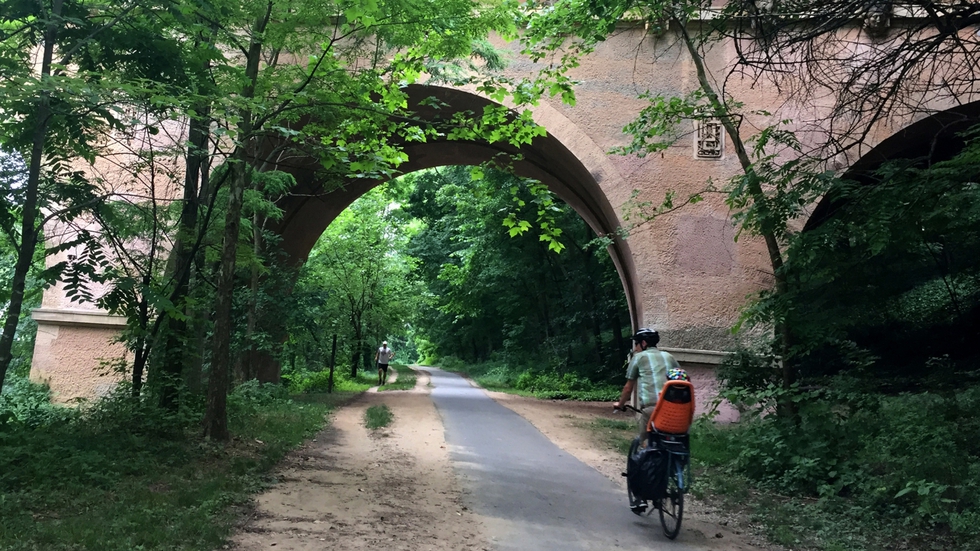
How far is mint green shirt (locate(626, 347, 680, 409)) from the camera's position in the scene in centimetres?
624

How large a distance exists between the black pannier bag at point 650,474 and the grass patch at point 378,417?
6.73 meters

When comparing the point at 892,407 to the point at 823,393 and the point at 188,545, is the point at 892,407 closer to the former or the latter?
the point at 823,393

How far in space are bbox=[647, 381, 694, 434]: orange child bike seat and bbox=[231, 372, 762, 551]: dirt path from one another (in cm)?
92

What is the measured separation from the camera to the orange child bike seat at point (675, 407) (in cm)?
591

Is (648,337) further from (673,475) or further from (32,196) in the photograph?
(32,196)

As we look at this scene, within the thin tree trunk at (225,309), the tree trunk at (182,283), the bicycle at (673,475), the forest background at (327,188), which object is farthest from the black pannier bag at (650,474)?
the tree trunk at (182,283)

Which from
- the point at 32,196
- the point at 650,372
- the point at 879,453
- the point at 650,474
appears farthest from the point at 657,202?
the point at 32,196

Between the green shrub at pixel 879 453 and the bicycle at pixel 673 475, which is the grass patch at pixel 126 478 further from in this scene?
the green shrub at pixel 879 453

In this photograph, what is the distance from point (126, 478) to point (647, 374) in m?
4.83

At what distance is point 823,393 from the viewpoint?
28.7ft

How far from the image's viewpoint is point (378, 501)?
21.7 ft

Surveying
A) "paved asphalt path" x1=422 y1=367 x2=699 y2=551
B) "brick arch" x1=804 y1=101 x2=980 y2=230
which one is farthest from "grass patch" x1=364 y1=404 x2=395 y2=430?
"brick arch" x1=804 y1=101 x2=980 y2=230

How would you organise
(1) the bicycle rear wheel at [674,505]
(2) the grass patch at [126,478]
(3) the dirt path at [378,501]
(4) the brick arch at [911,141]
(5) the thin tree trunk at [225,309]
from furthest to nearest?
(4) the brick arch at [911,141] < (5) the thin tree trunk at [225,309] < (1) the bicycle rear wheel at [674,505] < (3) the dirt path at [378,501] < (2) the grass patch at [126,478]

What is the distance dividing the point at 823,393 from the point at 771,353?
1.04 metres
